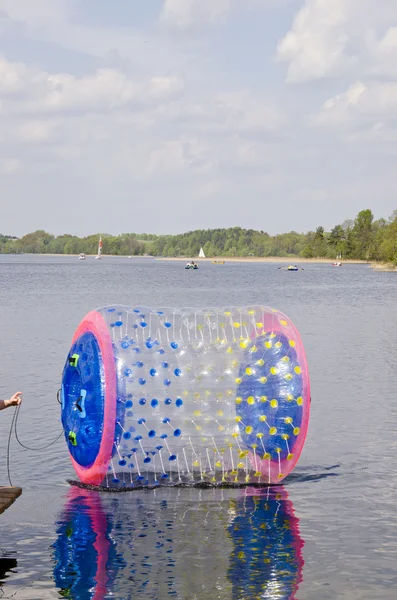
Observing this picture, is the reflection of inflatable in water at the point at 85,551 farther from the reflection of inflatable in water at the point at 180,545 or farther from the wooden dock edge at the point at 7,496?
the wooden dock edge at the point at 7,496

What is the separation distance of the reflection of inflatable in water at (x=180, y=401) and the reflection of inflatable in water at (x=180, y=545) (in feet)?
1.37

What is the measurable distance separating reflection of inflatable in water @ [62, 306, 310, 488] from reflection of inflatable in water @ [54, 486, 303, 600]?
1.37ft

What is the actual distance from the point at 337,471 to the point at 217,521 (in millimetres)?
3411

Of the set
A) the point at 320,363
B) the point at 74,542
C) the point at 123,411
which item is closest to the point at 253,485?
the point at 123,411

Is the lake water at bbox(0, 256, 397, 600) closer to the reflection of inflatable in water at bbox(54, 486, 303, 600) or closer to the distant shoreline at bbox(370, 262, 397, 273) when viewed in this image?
the reflection of inflatable in water at bbox(54, 486, 303, 600)

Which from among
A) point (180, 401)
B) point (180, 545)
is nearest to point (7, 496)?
point (180, 545)

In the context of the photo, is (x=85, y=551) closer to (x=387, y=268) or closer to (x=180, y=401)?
(x=180, y=401)

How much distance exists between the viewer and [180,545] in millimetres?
11672

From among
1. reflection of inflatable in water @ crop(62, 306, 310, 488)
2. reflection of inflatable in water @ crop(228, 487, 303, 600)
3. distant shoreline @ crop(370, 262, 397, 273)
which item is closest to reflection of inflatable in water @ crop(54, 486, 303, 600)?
reflection of inflatable in water @ crop(228, 487, 303, 600)

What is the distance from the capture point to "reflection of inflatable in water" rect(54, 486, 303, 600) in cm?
1038

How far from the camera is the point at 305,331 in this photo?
133 ft

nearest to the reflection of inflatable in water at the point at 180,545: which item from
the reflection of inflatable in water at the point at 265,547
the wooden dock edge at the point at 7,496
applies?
the reflection of inflatable in water at the point at 265,547

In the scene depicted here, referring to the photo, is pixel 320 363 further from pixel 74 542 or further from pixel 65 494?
pixel 74 542

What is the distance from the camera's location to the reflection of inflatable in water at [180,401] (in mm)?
13180
